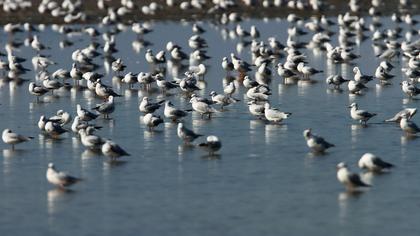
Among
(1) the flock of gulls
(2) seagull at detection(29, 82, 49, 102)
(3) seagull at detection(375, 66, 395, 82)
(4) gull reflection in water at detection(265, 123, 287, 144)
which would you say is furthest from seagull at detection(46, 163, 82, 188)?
(3) seagull at detection(375, 66, 395, 82)

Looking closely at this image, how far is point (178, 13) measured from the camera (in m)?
79.6

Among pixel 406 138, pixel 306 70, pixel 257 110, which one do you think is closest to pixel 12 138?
pixel 257 110

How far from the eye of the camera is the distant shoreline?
7744cm

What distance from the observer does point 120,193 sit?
1106 inches

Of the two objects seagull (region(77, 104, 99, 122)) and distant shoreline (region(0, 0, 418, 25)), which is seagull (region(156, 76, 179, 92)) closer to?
seagull (region(77, 104, 99, 122))

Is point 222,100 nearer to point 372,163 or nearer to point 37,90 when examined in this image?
point 37,90

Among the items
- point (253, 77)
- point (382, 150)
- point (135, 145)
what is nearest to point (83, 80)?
point (253, 77)

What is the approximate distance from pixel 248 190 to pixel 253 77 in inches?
894

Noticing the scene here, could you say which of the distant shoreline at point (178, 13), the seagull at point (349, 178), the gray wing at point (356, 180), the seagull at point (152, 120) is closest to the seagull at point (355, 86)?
the seagull at point (152, 120)

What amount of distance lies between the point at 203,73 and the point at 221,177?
2010 centimetres

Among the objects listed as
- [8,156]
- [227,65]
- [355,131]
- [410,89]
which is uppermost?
[227,65]

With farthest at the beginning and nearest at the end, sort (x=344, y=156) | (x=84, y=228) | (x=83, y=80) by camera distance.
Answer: (x=83, y=80) → (x=344, y=156) → (x=84, y=228)

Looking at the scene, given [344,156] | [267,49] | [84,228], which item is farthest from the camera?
[267,49]

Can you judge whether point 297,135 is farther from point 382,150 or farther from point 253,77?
point 253,77
